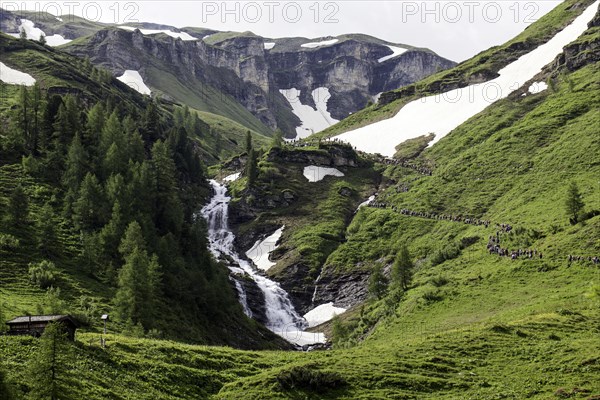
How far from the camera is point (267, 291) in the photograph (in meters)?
109

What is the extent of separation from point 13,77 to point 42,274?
118 m

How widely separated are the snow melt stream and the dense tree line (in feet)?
39.7

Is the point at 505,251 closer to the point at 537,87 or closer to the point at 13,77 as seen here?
the point at 537,87

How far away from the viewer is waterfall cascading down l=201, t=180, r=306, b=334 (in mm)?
102312

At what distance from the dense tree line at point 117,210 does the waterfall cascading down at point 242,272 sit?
11.9m

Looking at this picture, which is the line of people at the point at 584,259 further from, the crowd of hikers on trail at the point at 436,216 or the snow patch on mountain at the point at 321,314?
the snow patch on mountain at the point at 321,314

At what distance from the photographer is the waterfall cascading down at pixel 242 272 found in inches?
4028

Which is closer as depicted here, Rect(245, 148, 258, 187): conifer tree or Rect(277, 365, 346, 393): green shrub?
Rect(277, 365, 346, 393): green shrub

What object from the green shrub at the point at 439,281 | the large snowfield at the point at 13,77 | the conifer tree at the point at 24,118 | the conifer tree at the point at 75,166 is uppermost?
the large snowfield at the point at 13,77

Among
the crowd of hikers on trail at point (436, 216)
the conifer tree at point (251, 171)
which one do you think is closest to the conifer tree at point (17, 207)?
the crowd of hikers on trail at point (436, 216)

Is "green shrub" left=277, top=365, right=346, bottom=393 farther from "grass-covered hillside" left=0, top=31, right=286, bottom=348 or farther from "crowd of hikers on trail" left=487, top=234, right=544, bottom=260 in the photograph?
"crowd of hikers on trail" left=487, top=234, right=544, bottom=260

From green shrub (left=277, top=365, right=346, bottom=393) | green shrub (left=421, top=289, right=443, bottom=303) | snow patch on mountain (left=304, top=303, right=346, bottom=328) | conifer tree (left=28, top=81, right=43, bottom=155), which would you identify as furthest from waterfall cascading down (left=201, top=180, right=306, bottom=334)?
green shrub (left=277, top=365, right=346, bottom=393)

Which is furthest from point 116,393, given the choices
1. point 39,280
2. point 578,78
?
point 578,78

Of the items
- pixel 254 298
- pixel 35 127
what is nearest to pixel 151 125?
pixel 35 127
